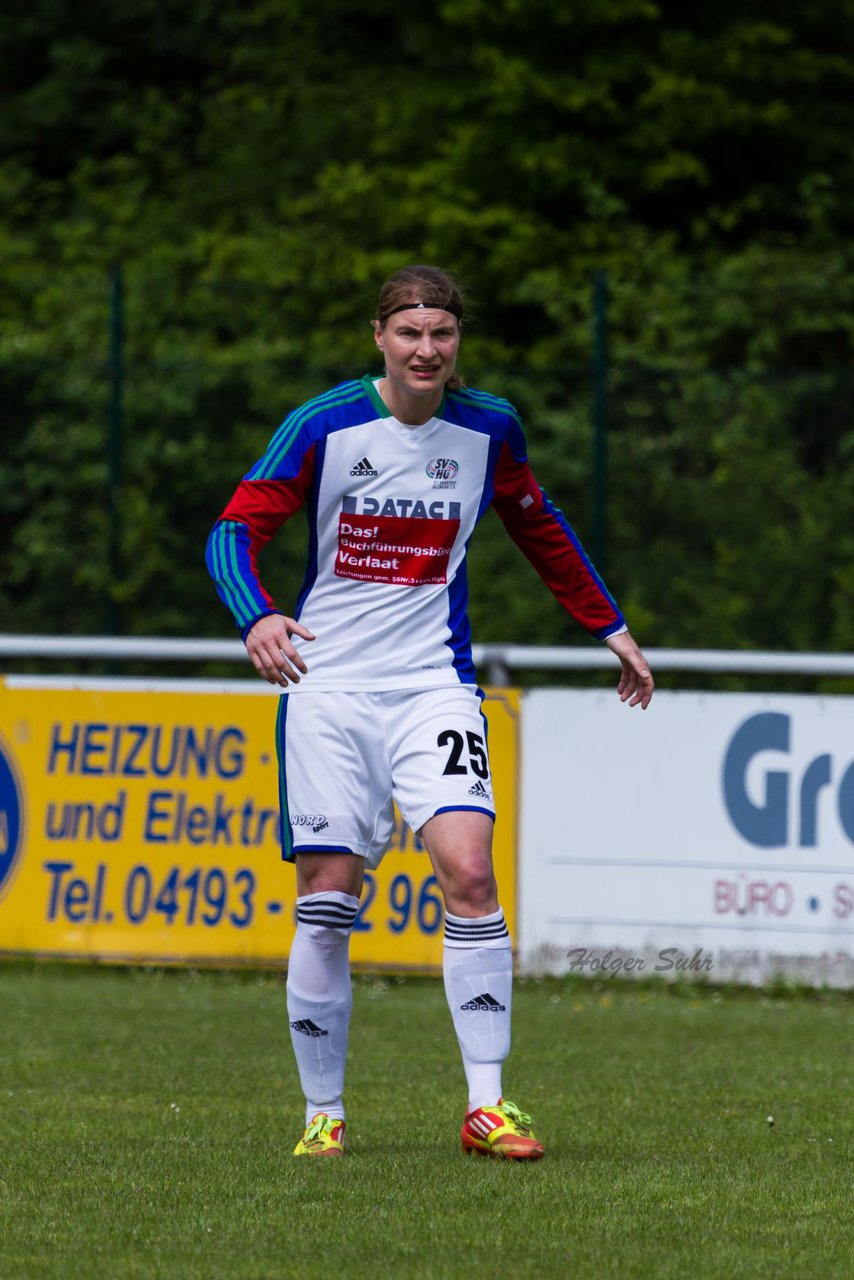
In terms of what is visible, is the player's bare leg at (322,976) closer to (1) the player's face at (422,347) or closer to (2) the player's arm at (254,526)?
(2) the player's arm at (254,526)

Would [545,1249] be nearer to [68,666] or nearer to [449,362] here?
[449,362]

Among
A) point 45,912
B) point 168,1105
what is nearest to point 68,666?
point 45,912

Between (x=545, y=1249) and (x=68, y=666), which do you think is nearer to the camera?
(x=545, y=1249)

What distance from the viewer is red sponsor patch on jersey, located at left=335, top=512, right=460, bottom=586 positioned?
5.24 m

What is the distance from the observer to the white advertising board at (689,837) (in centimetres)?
827

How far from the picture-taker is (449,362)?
5203 mm

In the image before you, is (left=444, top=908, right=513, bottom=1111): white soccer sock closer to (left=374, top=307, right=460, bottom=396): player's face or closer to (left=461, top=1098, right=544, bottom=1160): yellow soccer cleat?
(left=461, top=1098, right=544, bottom=1160): yellow soccer cleat

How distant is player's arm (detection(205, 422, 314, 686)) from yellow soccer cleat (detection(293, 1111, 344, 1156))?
3.54 ft

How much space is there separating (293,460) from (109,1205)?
178 centimetres

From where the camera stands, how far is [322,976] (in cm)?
530

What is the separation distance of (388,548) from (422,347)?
0.49 meters

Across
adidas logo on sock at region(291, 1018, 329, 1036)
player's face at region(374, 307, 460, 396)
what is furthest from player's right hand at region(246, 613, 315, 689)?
adidas logo on sock at region(291, 1018, 329, 1036)

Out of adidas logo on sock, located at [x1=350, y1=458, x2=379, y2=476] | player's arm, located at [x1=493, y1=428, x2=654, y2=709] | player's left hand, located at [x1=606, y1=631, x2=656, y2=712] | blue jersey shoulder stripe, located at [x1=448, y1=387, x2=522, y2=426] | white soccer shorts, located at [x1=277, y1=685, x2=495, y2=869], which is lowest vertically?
white soccer shorts, located at [x1=277, y1=685, x2=495, y2=869]

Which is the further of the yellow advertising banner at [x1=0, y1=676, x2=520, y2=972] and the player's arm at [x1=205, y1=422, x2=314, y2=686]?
the yellow advertising banner at [x1=0, y1=676, x2=520, y2=972]
